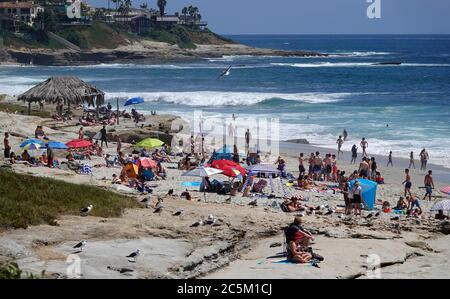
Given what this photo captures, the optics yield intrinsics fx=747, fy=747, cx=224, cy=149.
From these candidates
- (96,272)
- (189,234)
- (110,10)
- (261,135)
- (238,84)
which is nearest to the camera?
(96,272)

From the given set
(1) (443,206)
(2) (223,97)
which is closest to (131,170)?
(1) (443,206)

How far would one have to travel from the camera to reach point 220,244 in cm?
1095

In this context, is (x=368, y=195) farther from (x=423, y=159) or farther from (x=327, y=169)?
(x=423, y=159)

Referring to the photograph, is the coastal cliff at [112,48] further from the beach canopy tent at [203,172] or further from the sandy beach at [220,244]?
the sandy beach at [220,244]

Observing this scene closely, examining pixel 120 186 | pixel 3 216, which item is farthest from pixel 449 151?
pixel 3 216

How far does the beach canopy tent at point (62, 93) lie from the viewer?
2745 cm

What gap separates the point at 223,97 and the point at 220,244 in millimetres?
35784

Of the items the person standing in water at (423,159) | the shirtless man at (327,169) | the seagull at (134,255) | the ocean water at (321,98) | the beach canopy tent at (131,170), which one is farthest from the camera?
A: the ocean water at (321,98)

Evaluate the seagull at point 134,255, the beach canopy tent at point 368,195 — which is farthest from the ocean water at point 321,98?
the seagull at point 134,255

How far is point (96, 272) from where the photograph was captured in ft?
29.4

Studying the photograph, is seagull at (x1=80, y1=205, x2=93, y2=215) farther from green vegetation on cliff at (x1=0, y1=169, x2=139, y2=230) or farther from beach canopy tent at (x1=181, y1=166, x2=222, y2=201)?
beach canopy tent at (x1=181, y1=166, x2=222, y2=201)

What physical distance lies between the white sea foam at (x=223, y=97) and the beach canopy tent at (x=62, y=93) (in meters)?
14.9

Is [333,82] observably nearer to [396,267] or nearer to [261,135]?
[261,135]
